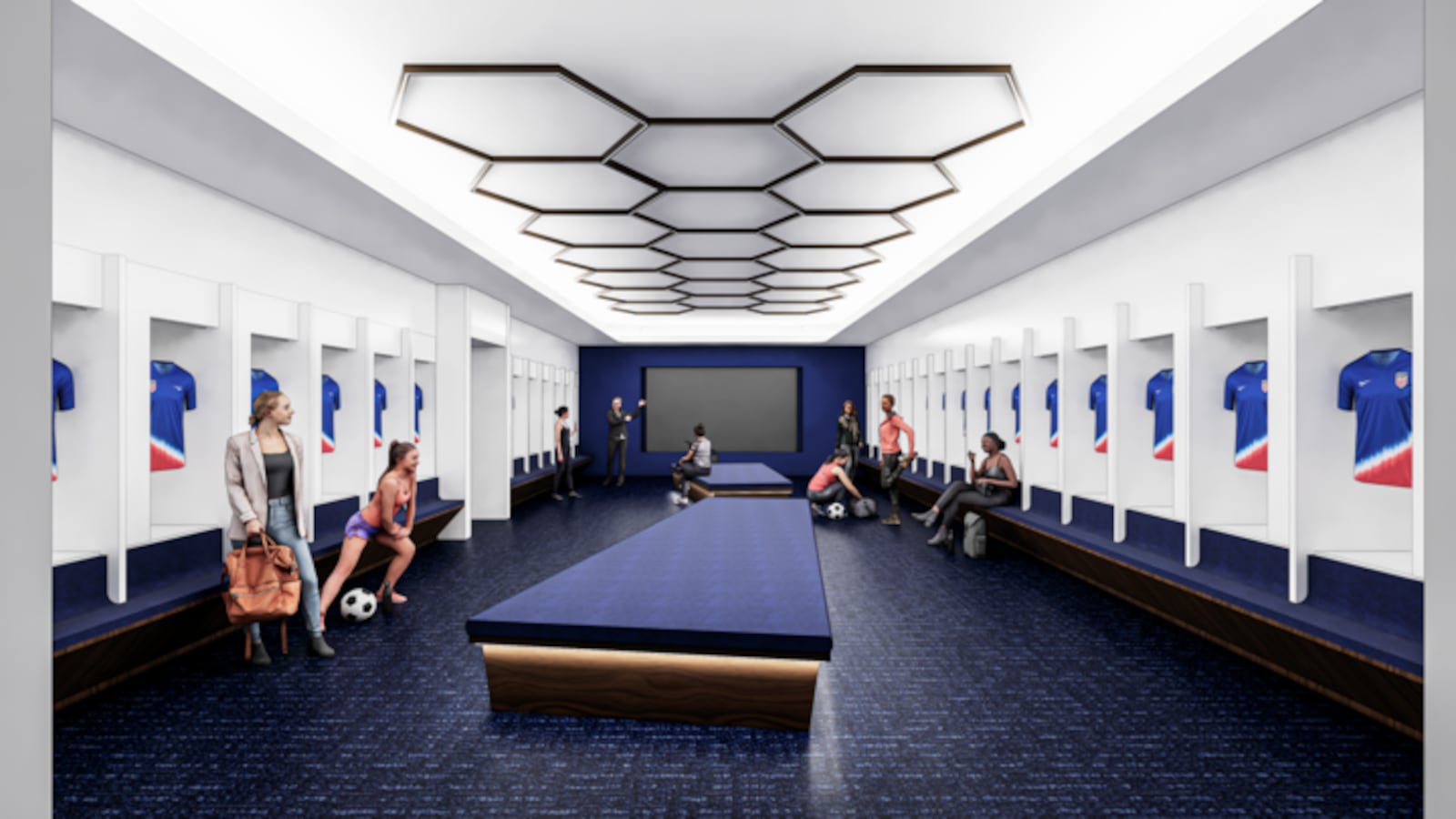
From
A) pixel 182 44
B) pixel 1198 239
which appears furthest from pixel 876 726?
pixel 182 44

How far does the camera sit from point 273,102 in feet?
11.6

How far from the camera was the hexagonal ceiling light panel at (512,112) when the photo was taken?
382cm

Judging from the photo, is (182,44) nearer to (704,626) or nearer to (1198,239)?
(704,626)

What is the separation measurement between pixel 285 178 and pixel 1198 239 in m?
6.19

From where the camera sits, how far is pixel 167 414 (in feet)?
14.4

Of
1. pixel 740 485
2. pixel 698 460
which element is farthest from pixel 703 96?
pixel 698 460

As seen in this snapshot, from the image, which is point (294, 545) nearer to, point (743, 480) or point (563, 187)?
point (563, 187)

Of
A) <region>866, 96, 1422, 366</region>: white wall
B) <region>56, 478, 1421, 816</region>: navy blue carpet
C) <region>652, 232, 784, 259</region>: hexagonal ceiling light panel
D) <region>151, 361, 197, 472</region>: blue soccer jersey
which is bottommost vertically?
<region>56, 478, 1421, 816</region>: navy blue carpet

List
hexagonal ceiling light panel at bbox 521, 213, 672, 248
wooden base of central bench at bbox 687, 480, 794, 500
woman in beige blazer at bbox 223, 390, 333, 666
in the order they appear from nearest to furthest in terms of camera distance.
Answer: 1. woman in beige blazer at bbox 223, 390, 333, 666
2. hexagonal ceiling light panel at bbox 521, 213, 672, 248
3. wooden base of central bench at bbox 687, 480, 794, 500

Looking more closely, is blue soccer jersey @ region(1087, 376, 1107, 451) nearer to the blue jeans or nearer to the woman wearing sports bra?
the woman wearing sports bra

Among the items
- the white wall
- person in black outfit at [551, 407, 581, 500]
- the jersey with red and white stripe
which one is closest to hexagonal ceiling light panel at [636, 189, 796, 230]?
the white wall

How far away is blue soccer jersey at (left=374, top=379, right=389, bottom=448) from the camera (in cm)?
698

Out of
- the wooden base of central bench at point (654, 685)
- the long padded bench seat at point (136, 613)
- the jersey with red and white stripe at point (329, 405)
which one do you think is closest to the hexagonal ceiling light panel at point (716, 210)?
the jersey with red and white stripe at point (329, 405)

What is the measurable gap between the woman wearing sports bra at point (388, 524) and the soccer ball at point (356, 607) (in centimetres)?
9
